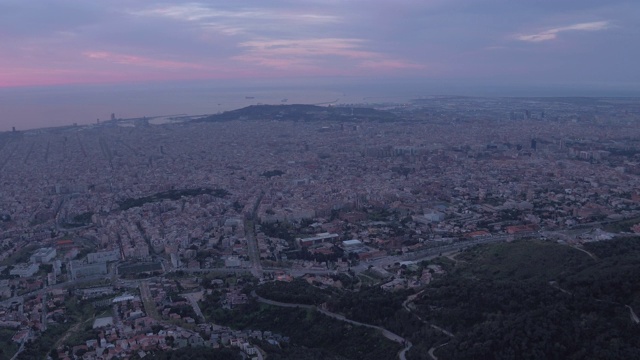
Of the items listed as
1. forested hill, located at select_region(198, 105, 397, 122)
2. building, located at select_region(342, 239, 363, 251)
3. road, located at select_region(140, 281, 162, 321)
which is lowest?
road, located at select_region(140, 281, 162, 321)

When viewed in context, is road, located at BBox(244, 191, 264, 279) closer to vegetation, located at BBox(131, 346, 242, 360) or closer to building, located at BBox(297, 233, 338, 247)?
building, located at BBox(297, 233, 338, 247)

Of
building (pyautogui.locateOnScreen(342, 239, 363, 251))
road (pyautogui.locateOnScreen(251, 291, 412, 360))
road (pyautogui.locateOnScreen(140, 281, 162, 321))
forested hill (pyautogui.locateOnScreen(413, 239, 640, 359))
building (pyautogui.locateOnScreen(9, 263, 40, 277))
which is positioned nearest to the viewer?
forested hill (pyautogui.locateOnScreen(413, 239, 640, 359))

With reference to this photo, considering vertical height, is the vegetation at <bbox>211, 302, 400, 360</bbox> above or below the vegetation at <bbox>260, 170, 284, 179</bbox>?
below

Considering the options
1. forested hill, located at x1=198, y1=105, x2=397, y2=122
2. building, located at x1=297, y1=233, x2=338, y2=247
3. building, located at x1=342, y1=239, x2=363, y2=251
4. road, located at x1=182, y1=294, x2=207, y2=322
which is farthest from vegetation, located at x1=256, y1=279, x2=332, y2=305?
forested hill, located at x1=198, y1=105, x2=397, y2=122

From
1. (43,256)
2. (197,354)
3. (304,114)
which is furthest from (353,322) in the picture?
(304,114)

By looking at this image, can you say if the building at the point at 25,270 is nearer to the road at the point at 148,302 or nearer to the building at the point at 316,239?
the road at the point at 148,302

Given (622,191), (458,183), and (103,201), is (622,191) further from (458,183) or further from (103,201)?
(103,201)
